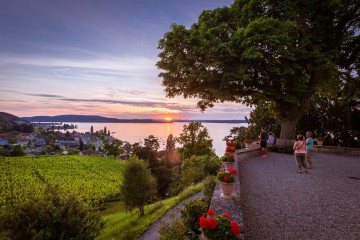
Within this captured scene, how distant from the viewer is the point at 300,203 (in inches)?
307

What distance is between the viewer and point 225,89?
60.3 feet

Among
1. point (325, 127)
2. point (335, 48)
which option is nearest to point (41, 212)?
point (335, 48)

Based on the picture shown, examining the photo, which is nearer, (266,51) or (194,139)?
(266,51)

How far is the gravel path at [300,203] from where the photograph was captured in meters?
5.92

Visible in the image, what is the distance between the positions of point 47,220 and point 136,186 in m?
15.5

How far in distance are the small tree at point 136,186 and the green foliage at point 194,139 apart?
18584 millimetres

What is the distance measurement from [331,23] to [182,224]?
66.9 ft

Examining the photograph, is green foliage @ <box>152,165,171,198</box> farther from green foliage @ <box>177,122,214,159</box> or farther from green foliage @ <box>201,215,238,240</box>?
green foliage @ <box>201,215,238,240</box>

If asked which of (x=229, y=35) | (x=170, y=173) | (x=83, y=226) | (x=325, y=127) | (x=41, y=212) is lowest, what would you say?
(x=170, y=173)

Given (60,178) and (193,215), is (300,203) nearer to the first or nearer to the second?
(193,215)

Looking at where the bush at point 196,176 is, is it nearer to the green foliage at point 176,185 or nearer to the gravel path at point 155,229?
the green foliage at point 176,185

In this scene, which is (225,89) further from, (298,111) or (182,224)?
(182,224)

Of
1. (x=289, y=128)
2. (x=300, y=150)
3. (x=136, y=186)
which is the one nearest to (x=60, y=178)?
(x=136, y=186)

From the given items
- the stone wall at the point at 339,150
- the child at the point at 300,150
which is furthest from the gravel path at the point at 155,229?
the stone wall at the point at 339,150
